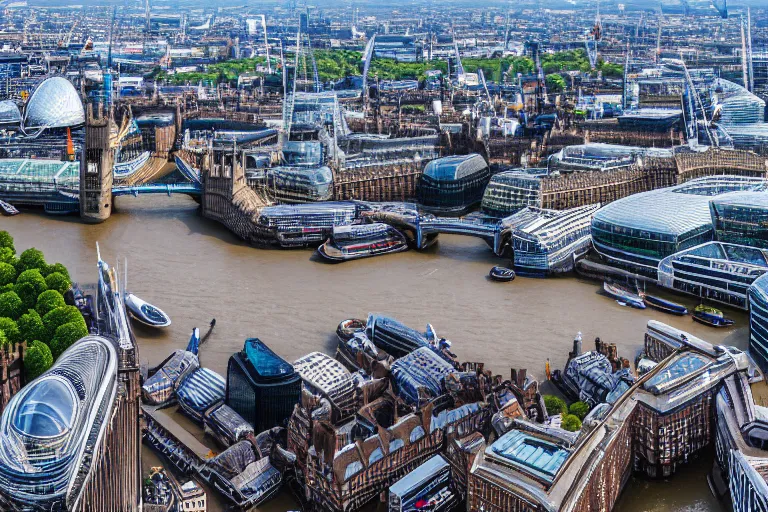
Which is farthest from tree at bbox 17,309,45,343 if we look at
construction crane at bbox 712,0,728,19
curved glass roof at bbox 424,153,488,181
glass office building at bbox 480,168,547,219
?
construction crane at bbox 712,0,728,19

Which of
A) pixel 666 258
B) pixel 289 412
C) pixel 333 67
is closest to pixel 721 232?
pixel 666 258

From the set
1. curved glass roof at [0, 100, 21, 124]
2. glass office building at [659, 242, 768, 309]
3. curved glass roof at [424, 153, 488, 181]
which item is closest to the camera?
glass office building at [659, 242, 768, 309]

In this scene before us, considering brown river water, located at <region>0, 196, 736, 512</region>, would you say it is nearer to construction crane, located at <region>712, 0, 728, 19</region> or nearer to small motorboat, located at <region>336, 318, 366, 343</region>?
small motorboat, located at <region>336, 318, 366, 343</region>

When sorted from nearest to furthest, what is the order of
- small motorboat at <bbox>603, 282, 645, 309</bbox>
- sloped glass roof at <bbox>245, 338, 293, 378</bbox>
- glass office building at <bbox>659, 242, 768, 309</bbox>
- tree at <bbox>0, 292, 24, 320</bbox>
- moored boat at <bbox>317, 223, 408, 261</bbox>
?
sloped glass roof at <bbox>245, 338, 293, 378</bbox>, tree at <bbox>0, 292, 24, 320</bbox>, glass office building at <bbox>659, 242, 768, 309</bbox>, small motorboat at <bbox>603, 282, 645, 309</bbox>, moored boat at <bbox>317, 223, 408, 261</bbox>

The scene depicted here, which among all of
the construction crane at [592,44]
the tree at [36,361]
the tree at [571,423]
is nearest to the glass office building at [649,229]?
the tree at [571,423]

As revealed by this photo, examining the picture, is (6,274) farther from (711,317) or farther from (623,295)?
(711,317)

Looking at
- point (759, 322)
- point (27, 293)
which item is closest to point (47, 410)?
point (27, 293)

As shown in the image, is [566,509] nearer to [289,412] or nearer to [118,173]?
[289,412]
